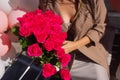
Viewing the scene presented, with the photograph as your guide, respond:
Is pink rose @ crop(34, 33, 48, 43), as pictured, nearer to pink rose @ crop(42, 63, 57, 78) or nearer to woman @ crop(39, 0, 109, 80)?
pink rose @ crop(42, 63, 57, 78)

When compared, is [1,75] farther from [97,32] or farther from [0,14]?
[97,32]

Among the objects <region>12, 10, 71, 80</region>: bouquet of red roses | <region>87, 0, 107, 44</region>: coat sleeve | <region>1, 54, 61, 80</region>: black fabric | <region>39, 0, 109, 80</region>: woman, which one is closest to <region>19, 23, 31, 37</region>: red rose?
<region>12, 10, 71, 80</region>: bouquet of red roses

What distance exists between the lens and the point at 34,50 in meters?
1.54

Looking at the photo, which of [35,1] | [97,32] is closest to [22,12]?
[35,1]

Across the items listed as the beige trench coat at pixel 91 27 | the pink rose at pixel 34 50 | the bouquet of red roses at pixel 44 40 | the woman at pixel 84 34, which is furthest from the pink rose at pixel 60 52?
the beige trench coat at pixel 91 27

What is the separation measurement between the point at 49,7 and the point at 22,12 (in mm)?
189

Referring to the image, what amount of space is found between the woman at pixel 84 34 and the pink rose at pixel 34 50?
334mm

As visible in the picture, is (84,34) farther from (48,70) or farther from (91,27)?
(48,70)

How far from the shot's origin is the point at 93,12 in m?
1.90

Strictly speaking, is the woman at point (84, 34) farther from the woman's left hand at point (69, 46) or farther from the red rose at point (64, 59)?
the red rose at point (64, 59)

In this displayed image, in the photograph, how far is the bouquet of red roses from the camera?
5.07 feet

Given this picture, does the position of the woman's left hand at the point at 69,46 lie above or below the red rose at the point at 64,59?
below

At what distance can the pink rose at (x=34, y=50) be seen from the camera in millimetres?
1543

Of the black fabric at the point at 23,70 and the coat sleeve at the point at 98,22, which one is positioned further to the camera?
the coat sleeve at the point at 98,22
